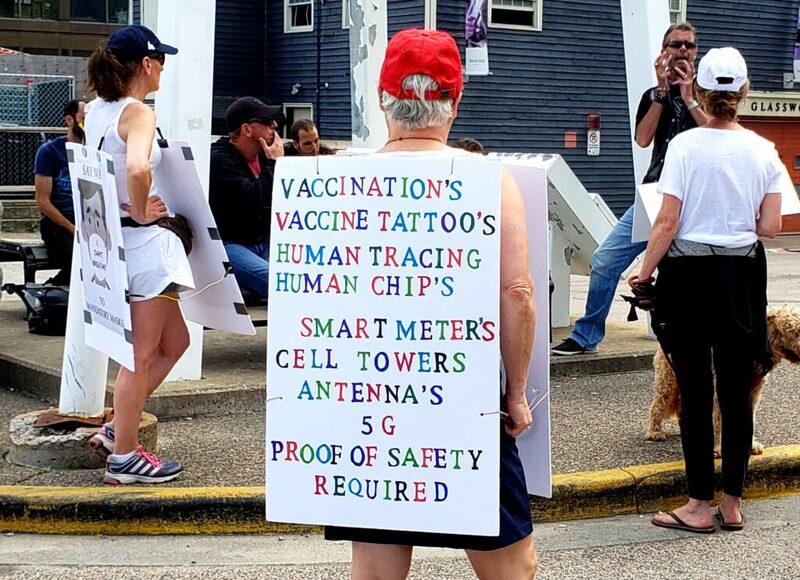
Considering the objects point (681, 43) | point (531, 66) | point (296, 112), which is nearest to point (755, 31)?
point (531, 66)

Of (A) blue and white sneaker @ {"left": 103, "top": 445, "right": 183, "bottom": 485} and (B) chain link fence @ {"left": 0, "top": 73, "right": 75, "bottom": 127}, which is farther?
(B) chain link fence @ {"left": 0, "top": 73, "right": 75, "bottom": 127}

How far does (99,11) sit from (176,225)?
32.5 metres

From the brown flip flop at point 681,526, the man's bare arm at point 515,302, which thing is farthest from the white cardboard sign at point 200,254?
the man's bare arm at point 515,302

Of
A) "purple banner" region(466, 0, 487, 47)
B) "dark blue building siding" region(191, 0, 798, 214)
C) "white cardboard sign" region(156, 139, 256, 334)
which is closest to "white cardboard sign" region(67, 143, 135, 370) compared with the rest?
"white cardboard sign" region(156, 139, 256, 334)

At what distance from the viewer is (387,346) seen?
10.1 ft

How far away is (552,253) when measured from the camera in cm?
875

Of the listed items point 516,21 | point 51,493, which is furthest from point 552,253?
point 516,21

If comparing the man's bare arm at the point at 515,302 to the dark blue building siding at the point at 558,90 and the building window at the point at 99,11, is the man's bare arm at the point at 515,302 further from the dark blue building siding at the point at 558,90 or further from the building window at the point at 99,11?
the building window at the point at 99,11

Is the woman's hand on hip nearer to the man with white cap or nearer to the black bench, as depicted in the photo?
the man with white cap

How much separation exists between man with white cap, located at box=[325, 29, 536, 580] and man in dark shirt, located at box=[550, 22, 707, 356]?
2.90m

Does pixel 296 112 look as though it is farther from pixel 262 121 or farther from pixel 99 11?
pixel 262 121

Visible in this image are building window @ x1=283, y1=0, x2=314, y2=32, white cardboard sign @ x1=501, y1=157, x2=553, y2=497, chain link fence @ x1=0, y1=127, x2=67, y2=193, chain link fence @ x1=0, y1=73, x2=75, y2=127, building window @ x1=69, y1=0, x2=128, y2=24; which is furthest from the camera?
building window @ x1=69, y1=0, x2=128, y2=24

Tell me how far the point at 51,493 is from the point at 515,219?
2896 millimetres

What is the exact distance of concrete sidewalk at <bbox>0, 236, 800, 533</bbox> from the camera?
16.6 ft
